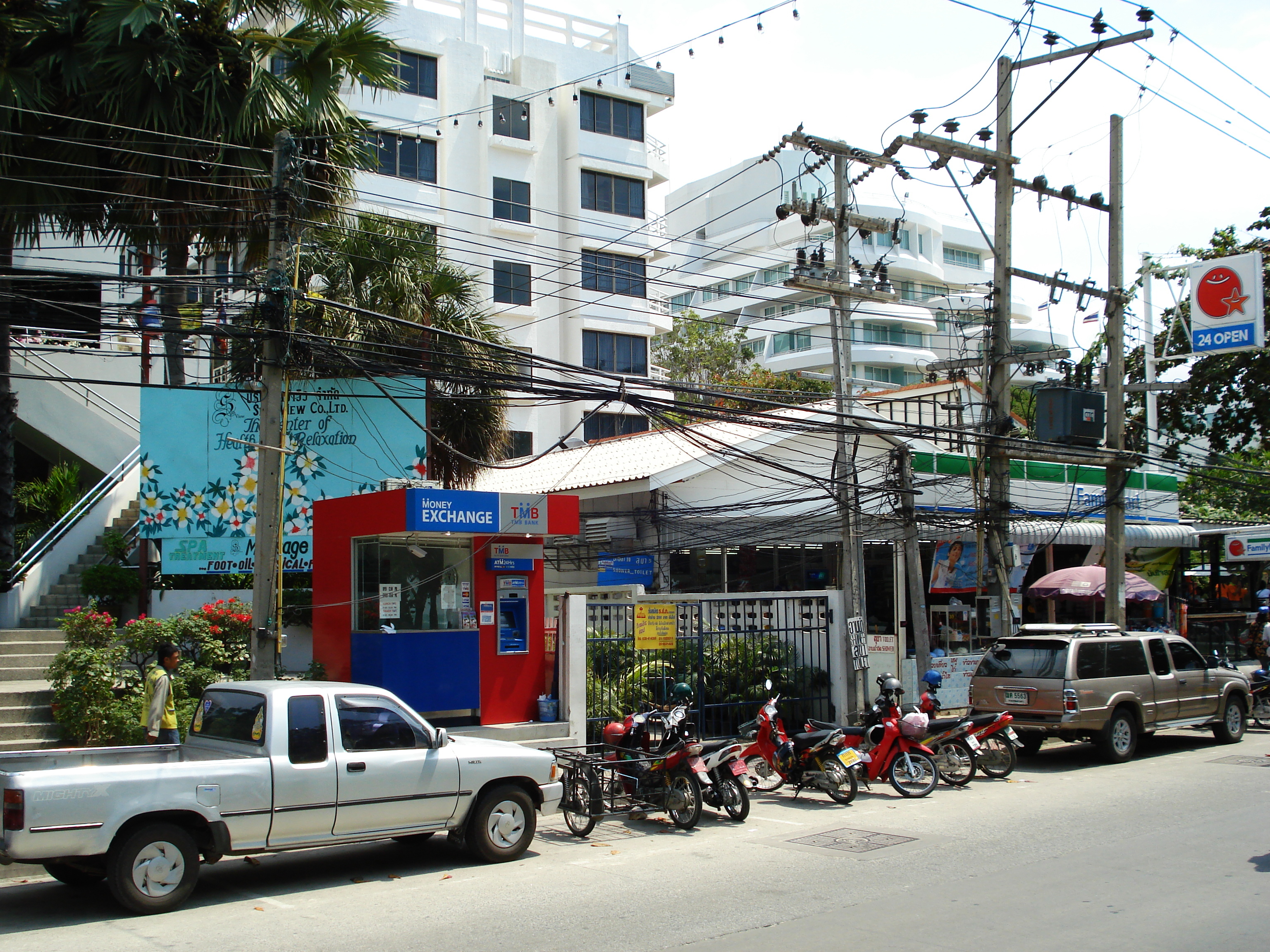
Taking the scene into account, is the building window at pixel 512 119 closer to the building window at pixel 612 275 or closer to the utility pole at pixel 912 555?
the building window at pixel 612 275

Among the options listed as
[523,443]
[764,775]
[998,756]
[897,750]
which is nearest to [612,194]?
[523,443]

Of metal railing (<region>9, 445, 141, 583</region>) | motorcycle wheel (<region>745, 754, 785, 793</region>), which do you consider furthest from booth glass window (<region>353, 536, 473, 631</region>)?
metal railing (<region>9, 445, 141, 583</region>)

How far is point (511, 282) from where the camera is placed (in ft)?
122

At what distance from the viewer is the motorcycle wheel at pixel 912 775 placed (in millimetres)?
12609

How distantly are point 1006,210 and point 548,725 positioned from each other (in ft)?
37.1

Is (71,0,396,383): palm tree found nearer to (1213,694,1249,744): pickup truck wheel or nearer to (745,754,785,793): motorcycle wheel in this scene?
(745,754,785,793): motorcycle wheel

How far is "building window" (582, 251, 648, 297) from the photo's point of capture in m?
38.5

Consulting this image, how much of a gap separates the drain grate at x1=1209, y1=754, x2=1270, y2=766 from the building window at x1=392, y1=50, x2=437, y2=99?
30.7 m

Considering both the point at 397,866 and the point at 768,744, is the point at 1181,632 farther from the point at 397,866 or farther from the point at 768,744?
the point at 397,866

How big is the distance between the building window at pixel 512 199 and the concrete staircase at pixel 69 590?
2214cm

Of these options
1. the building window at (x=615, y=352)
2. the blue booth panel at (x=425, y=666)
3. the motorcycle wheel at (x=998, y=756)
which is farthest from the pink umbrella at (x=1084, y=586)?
the building window at (x=615, y=352)

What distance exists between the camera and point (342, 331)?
17.4 meters

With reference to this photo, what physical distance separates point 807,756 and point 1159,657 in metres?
6.83

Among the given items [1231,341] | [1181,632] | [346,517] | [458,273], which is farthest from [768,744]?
[1181,632]
